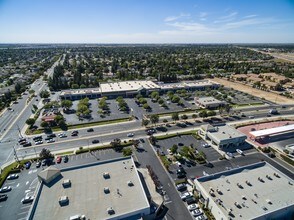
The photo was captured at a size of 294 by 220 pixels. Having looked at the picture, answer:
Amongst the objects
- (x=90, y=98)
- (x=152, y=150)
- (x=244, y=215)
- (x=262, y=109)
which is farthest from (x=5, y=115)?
(x=262, y=109)

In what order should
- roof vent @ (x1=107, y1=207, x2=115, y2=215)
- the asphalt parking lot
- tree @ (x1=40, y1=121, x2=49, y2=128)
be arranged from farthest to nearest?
tree @ (x1=40, y1=121, x2=49, y2=128)
the asphalt parking lot
roof vent @ (x1=107, y1=207, x2=115, y2=215)

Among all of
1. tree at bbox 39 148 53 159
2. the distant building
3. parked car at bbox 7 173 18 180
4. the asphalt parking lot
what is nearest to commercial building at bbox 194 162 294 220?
the distant building

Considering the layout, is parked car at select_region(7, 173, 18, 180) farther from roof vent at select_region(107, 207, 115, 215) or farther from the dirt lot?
the dirt lot

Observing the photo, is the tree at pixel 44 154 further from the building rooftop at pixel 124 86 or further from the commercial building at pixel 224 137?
the building rooftop at pixel 124 86

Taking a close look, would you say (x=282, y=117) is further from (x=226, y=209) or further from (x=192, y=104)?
(x=226, y=209)

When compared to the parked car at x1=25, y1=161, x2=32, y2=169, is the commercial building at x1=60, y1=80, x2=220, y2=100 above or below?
above

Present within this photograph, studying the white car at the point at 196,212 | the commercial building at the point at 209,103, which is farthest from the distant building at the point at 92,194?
the commercial building at the point at 209,103

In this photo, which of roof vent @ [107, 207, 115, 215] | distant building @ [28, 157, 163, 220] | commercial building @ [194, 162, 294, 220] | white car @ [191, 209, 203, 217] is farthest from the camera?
white car @ [191, 209, 203, 217]
